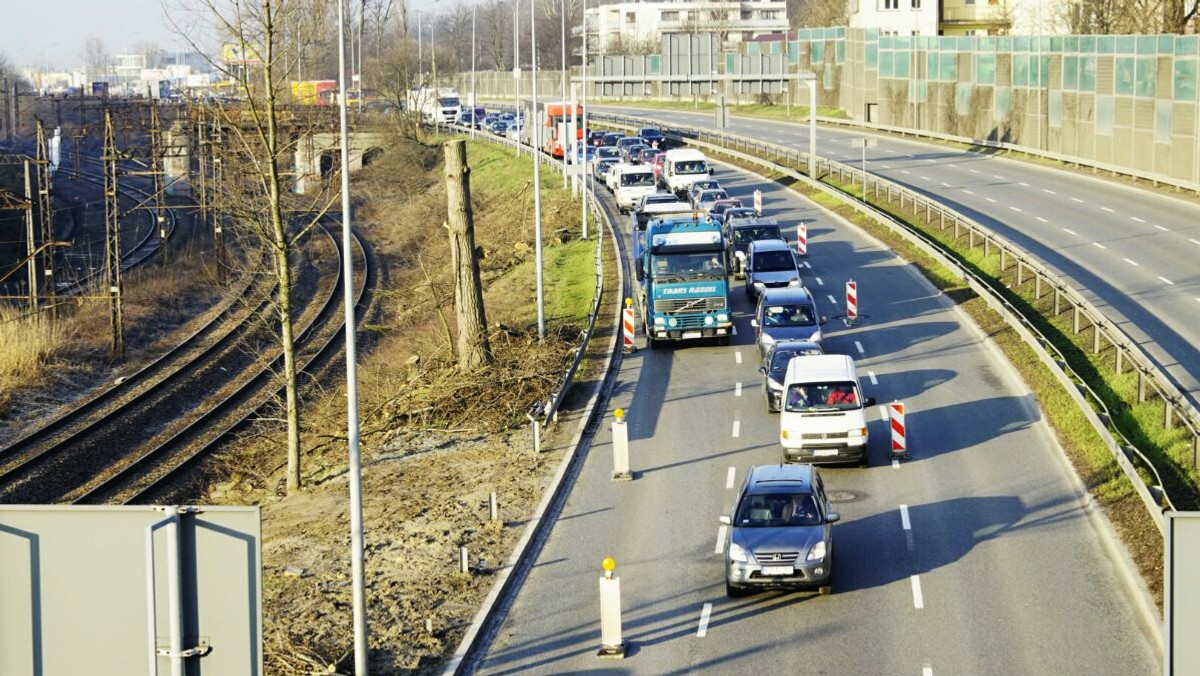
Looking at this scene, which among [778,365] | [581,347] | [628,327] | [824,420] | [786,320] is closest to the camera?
[824,420]

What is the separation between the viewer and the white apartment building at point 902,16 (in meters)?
102

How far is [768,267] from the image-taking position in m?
41.2

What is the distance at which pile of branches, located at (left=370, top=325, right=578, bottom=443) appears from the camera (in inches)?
1214

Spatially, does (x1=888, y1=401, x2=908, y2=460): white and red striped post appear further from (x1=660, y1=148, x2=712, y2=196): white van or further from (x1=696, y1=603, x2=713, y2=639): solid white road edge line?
(x1=660, y1=148, x2=712, y2=196): white van

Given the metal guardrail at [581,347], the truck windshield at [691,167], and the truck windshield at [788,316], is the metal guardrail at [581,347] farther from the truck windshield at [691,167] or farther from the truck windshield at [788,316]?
the truck windshield at [788,316]

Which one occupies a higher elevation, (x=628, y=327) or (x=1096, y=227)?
(x=1096, y=227)

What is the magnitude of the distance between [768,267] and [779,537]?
865 inches

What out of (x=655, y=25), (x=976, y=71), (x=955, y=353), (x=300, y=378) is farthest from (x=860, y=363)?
(x=655, y=25)

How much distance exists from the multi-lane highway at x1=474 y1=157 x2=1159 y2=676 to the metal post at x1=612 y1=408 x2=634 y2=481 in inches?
9.5

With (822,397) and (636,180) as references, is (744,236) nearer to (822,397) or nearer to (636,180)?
(636,180)

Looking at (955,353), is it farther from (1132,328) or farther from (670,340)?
(670,340)

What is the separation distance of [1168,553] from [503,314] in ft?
118

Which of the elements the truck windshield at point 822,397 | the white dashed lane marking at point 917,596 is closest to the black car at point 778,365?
the truck windshield at point 822,397

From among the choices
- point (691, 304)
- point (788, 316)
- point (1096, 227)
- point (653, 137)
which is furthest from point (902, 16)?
point (788, 316)
